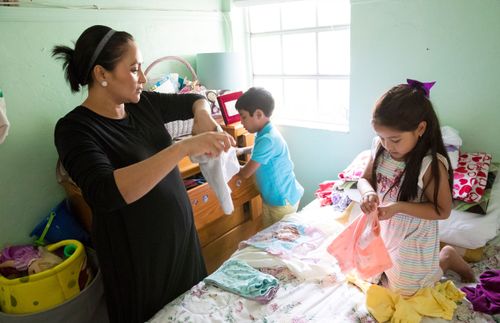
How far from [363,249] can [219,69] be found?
5.30 feet

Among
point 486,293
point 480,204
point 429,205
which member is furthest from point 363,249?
point 480,204

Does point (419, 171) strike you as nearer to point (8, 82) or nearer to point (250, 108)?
point (250, 108)

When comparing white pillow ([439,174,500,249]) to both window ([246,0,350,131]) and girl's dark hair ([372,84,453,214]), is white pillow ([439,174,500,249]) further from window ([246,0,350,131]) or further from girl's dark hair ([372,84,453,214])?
window ([246,0,350,131])

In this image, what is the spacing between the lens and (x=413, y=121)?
118 centimetres

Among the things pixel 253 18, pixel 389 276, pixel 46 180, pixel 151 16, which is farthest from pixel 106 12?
pixel 389 276

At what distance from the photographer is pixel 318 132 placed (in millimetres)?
2555

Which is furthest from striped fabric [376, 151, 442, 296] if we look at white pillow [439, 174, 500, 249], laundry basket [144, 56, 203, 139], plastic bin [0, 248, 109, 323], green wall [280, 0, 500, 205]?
plastic bin [0, 248, 109, 323]

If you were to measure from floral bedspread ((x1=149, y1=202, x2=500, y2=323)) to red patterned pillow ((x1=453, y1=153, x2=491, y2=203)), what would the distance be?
330mm

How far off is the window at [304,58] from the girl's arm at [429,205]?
50.0 inches

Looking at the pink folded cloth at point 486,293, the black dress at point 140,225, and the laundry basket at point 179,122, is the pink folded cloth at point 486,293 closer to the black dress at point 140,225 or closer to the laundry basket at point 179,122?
the black dress at point 140,225

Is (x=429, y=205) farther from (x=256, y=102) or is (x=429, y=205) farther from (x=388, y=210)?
(x=256, y=102)

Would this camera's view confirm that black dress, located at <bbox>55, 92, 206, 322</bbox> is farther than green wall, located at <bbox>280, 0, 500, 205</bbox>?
No

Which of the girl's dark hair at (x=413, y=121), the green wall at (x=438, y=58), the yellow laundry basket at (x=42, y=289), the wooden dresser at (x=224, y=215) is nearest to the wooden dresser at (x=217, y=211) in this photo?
the wooden dresser at (x=224, y=215)

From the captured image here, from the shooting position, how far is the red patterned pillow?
1.62 meters
